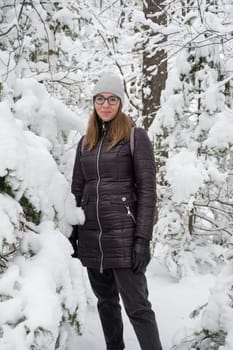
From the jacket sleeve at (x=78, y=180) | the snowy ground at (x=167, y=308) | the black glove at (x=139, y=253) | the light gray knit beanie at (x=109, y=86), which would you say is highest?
the light gray knit beanie at (x=109, y=86)

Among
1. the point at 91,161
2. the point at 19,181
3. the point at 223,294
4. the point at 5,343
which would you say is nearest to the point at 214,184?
the point at 223,294

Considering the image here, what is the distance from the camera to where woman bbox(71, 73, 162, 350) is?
3000 mm

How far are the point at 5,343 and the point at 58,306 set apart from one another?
11.3 inches

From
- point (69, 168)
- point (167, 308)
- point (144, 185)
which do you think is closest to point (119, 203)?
point (144, 185)

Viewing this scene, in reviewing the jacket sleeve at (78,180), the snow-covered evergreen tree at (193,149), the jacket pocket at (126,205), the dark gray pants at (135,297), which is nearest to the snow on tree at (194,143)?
the snow-covered evergreen tree at (193,149)

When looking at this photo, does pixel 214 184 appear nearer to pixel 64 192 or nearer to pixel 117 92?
pixel 117 92

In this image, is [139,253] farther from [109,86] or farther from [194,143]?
[194,143]

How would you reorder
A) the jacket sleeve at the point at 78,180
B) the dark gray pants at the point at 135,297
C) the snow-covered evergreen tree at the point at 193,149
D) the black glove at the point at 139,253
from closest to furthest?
the black glove at the point at 139,253, the dark gray pants at the point at 135,297, the jacket sleeve at the point at 78,180, the snow-covered evergreen tree at the point at 193,149

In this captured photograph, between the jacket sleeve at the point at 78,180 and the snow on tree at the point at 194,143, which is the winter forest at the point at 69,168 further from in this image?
the jacket sleeve at the point at 78,180

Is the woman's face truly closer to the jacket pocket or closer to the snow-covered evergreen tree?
the jacket pocket

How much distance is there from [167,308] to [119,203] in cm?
264

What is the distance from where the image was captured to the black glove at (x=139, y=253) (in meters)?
2.93

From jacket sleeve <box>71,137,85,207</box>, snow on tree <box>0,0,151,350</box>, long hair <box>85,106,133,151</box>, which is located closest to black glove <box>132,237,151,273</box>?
snow on tree <box>0,0,151,350</box>

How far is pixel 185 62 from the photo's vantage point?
5.54m
